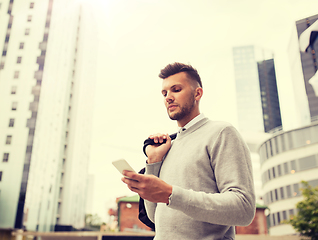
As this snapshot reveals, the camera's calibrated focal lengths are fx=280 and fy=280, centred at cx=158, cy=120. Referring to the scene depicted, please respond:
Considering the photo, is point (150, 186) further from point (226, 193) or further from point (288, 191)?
point (288, 191)

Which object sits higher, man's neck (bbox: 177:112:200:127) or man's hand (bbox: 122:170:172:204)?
man's neck (bbox: 177:112:200:127)

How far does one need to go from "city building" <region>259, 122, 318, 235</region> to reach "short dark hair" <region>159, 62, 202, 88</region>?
25.5 metres

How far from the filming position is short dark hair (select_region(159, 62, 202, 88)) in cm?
151

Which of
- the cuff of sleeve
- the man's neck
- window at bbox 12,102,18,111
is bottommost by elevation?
the cuff of sleeve

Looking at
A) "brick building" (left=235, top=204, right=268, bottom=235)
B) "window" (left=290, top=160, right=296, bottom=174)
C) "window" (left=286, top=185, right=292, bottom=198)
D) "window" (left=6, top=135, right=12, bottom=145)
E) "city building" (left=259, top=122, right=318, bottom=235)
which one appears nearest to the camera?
"brick building" (left=235, top=204, right=268, bottom=235)

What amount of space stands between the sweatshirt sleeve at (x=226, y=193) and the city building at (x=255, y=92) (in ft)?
289

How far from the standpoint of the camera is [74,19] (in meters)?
50.8

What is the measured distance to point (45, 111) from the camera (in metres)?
38.4

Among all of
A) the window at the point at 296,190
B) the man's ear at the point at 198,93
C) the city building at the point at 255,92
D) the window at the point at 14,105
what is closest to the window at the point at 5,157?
the window at the point at 14,105

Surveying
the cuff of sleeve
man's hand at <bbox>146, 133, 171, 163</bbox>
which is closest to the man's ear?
man's hand at <bbox>146, 133, 171, 163</bbox>

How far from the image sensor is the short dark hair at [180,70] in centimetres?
151

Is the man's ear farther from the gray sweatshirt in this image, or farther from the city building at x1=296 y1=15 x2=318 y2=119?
the city building at x1=296 y1=15 x2=318 y2=119

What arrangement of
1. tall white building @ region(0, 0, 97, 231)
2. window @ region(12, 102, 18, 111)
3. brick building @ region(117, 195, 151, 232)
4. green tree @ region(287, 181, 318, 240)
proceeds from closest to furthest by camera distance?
1. green tree @ region(287, 181, 318, 240)
2. brick building @ region(117, 195, 151, 232)
3. tall white building @ region(0, 0, 97, 231)
4. window @ region(12, 102, 18, 111)

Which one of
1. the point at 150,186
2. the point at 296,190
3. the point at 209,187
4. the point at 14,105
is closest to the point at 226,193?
the point at 209,187
